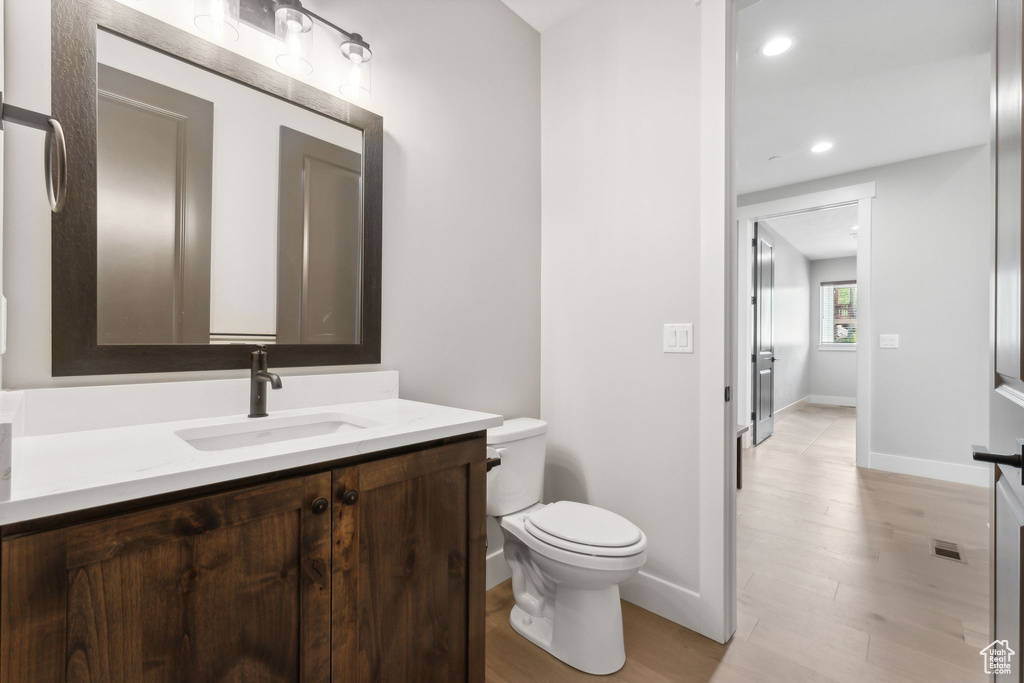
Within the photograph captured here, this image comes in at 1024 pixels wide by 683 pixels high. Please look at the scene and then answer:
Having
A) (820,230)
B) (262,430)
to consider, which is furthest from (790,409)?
(262,430)

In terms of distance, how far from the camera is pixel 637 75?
186 centimetres

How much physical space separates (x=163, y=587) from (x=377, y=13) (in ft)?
5.71

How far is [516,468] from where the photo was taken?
1746 mm

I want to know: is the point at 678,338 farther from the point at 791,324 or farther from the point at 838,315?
the point at 838,315

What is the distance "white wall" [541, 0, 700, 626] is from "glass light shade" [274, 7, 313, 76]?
45.9 inches

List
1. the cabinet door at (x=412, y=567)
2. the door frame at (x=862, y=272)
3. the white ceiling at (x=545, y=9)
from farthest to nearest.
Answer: the door frame at (x=862, y=272) < the white ceiling at (x=545, y=9) < the cabinet door at (x=412, y=567)

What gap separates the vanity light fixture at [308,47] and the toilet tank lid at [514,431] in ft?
4.11

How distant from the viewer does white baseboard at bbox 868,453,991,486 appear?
3.32m

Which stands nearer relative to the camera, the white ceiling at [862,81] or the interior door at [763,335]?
the white ceiling at [862,81]

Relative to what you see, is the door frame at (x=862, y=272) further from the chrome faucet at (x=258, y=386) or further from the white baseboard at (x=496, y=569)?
the chrome faucet at (x=258, y=386)

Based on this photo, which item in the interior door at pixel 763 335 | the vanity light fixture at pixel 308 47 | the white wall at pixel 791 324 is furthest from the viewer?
the white wall at pixel 791 324

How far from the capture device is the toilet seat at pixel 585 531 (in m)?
1.42

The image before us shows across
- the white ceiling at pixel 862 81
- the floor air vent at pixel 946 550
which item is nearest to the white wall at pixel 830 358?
the white ceiling at pixel 862 81

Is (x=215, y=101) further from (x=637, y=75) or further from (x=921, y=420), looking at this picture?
(x=921, y=420)
